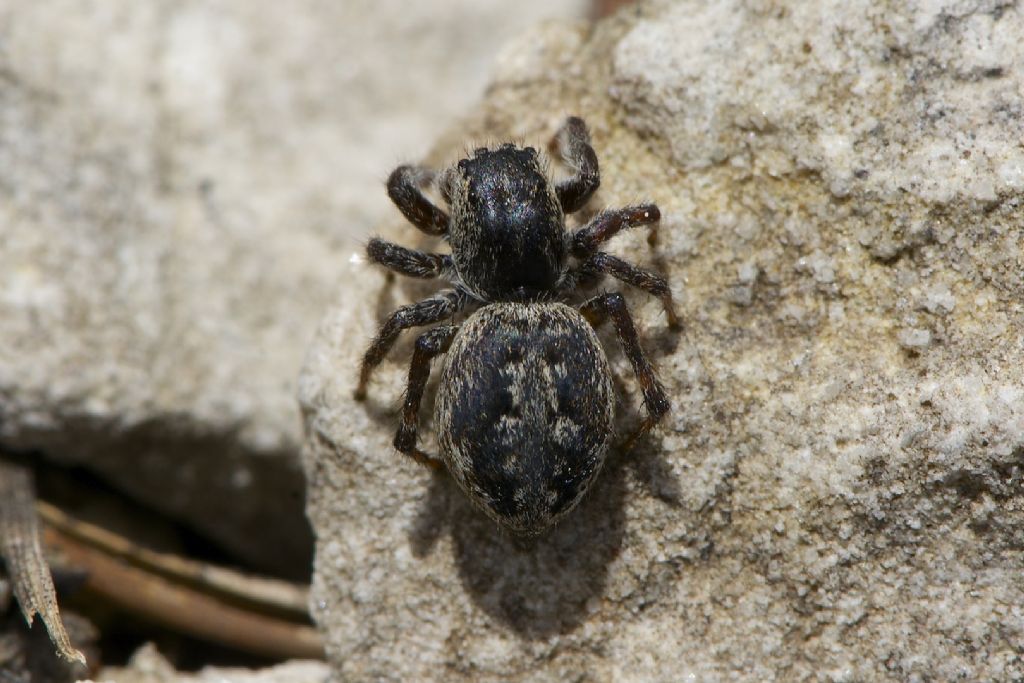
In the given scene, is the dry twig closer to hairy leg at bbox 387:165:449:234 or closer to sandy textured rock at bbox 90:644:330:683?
sandy textured rock at bbox 90:644:330:683

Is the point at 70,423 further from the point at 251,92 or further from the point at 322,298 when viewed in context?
the point at 251,92

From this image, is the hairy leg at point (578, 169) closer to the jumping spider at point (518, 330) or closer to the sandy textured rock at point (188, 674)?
the jumping spider at point (518, 330)

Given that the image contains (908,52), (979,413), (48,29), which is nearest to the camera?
(979,413)

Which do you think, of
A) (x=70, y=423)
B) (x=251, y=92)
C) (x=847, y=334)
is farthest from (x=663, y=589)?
(x=251, y=92)

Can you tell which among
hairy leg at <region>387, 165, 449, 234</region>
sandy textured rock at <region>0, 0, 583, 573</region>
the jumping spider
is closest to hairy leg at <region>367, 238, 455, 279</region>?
the jumping spider

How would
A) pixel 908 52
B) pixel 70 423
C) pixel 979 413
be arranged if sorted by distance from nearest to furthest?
pixel 979 413 < pixel 908 52 < pixel 70 423

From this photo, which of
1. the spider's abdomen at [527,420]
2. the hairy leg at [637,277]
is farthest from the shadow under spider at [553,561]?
the hairy leg at [637,277]

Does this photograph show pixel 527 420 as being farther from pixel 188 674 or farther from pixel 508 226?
pixel 188 674

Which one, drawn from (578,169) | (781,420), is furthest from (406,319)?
(781,420)
